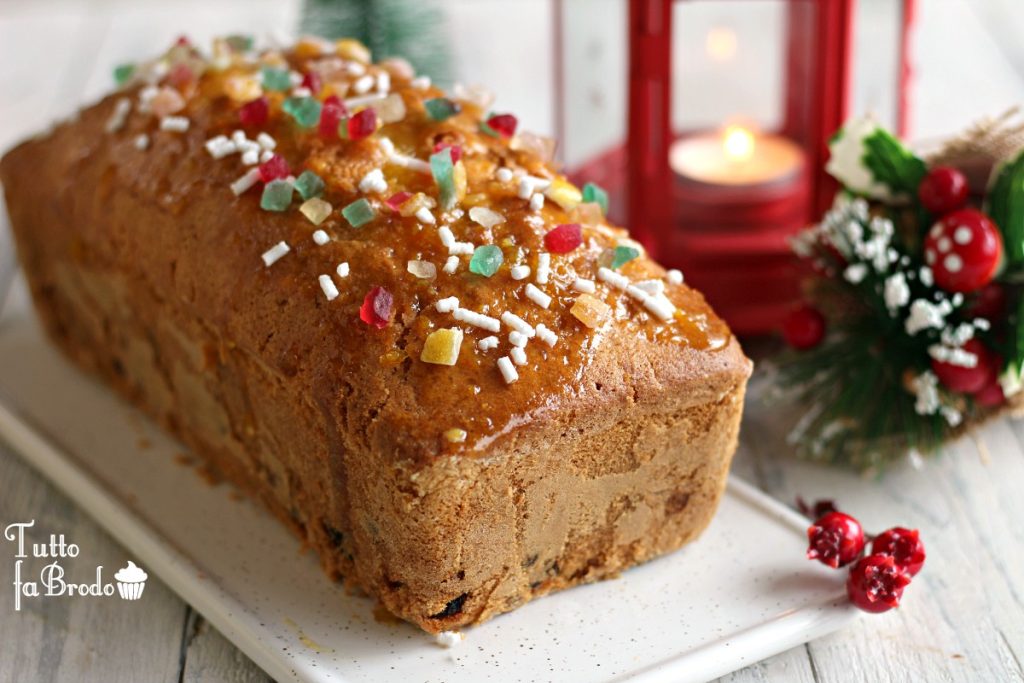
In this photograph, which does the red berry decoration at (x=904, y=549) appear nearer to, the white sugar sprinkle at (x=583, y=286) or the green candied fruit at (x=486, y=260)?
the white sugar sprinkle at (x=583, y=286)

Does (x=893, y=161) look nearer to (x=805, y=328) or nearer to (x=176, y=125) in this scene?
(x=805, y=328)

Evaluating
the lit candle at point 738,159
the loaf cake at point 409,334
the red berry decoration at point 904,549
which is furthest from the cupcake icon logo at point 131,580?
the lit candle at point 738,159

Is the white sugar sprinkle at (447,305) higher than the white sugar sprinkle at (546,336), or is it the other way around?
the white sugar sprinkle at (447,305)

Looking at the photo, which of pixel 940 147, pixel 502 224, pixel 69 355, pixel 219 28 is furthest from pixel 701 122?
pixel 219 28

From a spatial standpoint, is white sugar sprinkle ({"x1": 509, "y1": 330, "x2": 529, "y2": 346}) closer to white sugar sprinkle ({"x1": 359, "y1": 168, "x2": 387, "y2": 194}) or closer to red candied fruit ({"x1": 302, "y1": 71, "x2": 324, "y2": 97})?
white sugar sprinkle ({"x1": 359, "y1": 168, "x2": 387, "y2": 194})

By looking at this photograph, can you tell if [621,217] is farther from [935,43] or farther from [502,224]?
[935,43]
